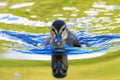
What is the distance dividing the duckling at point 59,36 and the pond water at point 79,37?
0.15m

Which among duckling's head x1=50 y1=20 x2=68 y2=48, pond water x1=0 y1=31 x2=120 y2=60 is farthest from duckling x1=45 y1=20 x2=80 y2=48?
pond water x1=0 y1=31 x2=120 y2=60

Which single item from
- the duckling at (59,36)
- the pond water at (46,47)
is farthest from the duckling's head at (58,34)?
the pond water at (46,47)

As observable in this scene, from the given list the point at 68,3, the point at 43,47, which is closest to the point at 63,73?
the point at 43,47

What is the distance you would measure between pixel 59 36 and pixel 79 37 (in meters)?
1.86

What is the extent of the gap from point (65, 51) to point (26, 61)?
62 cm

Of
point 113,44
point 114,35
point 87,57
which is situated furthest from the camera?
point 114,35

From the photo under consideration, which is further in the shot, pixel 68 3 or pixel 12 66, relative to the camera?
pixel 68 3

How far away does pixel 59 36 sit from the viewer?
8.77 m

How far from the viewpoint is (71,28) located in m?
11.1

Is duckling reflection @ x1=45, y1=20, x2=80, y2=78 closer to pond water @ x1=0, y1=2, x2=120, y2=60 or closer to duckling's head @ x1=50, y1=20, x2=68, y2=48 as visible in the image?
duckling's head @ x1=50, y1=20, x2=68, y2=48

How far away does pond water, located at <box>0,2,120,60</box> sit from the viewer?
902cm

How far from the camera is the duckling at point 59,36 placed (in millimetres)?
8625

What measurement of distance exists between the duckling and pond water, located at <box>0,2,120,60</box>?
15cm

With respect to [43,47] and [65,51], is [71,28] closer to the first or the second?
[43,47]
